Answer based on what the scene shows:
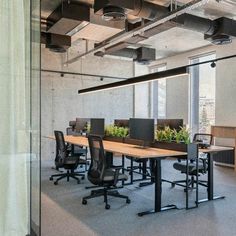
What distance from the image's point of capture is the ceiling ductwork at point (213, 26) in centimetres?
521

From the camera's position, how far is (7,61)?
1.90 meters

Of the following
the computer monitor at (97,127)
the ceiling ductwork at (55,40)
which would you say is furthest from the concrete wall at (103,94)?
the computer monitor at (97,127)

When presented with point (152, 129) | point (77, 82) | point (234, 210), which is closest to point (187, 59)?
point (77, 82)

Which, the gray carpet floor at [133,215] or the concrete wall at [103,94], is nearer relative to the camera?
the gray carpet floor at [133,215]

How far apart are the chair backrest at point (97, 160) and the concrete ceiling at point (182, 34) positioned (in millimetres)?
2391

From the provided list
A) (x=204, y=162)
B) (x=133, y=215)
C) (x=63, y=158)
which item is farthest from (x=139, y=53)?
(x=133, y=215)

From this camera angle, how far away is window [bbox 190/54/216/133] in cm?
846

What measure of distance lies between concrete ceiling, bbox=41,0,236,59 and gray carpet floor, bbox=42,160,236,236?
3061 millimetres

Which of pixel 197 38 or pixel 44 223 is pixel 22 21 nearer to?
pixel 44 223

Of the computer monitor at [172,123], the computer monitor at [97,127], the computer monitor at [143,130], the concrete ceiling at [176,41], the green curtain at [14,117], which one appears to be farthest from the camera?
the concrete ceiling at [176,41]

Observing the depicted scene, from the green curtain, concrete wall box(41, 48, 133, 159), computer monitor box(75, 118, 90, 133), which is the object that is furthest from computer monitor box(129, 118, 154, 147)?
concrete wall box(41, 48, 133, 159)

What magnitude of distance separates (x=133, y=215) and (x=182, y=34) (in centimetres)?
494

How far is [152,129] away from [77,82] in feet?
17.6

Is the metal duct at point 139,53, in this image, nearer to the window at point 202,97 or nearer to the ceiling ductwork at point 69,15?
the window at point 202,97
